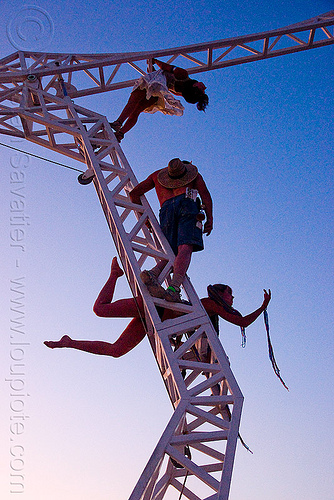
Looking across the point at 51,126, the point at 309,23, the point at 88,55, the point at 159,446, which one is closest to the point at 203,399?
the point at 159,446

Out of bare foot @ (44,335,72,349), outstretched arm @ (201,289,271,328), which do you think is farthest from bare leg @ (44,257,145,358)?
outstretched arm @ (201,289,271,328)

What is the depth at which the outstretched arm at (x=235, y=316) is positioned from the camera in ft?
20.7

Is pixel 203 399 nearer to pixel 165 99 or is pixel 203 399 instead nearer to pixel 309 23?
pixel 165 99

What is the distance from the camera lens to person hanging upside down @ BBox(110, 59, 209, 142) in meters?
7.85

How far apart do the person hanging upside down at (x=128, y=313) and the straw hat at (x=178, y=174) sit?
3.65ft

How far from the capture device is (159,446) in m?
4.92

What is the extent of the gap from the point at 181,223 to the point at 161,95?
204 cm

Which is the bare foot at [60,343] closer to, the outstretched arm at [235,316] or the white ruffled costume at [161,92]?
the outstretched arm at [235,316]

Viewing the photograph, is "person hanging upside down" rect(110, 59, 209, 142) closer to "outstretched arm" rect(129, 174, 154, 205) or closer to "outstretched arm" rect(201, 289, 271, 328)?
"outstretched arm" rect(129, 174, 154, 205)

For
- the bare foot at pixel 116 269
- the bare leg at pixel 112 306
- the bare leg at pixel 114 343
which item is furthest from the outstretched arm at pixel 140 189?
the bare leg at pixel 114 343

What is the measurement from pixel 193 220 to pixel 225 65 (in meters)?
3.58

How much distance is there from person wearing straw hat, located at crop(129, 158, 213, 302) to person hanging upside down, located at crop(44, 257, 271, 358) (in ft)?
1.33

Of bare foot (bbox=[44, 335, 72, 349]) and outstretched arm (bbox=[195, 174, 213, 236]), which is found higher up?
outstretched arm (bbox=[195, 174, 213, 236])

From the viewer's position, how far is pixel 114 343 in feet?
20.5
